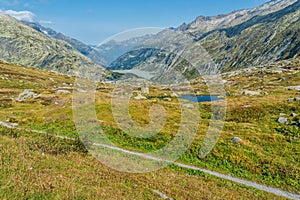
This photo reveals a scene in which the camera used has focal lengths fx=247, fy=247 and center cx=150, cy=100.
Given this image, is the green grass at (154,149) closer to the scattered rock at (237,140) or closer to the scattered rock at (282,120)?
the scattered rock at (237,140)

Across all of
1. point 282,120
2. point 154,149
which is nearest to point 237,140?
point 154,149

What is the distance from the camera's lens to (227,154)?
3534 centimetres

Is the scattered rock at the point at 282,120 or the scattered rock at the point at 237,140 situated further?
the scattered rock at the point at 282,120

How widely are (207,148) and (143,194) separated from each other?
21270 millimetres

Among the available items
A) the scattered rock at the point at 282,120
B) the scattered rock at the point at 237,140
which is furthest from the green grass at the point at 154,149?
the scattered rock at the point at 282,120

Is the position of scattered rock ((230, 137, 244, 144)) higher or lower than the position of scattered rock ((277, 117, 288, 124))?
lower

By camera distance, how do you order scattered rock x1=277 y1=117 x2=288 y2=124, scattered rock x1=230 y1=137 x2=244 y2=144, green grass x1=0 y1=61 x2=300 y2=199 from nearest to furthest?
green grass x1=0 y1=61 x2=300 y2=199 → scattered rock x1=230 y1=137 x2=244 y2=144 → scattered rock x1=277 y1=117 x2=288 y2=124

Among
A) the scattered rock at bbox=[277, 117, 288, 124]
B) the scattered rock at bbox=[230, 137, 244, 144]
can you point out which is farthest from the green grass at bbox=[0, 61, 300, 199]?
the scattered rock at bbox=[277, 117, 288, 124]

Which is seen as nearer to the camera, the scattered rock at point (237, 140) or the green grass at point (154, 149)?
the green grass at point (154, 149)

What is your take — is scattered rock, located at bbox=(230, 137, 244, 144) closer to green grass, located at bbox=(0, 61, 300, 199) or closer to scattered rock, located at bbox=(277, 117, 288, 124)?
green grass, located at bbox=(0, 61, 300, 199)

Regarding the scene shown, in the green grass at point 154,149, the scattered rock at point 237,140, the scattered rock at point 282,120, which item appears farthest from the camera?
the scattered rock at point 282,120

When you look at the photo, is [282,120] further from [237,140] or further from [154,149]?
[154,149]

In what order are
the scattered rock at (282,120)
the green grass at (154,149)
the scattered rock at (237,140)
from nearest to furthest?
the green grass at (154,149)
the scattered rock at (237,140)
the scattered rock at (282,120)

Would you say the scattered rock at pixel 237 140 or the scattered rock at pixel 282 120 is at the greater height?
the scattered rock at pixel 282 120
